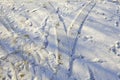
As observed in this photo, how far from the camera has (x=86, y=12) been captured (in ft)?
18.3

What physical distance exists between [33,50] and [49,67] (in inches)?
22.3

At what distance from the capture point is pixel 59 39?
15.7 ft

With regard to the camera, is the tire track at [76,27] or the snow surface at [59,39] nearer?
the snow surface at [59,39]

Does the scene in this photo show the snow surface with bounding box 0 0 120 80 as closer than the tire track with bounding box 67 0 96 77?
Yes

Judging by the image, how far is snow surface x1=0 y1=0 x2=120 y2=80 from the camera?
13.4ft

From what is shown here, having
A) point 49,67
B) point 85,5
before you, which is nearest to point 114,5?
point 85,5

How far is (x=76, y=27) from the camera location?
509cm

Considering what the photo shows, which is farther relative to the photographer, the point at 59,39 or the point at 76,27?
the point at 76,27

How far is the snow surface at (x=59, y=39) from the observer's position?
13.4 ft

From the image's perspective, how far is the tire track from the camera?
14.6 ft

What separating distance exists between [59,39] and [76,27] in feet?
1.73

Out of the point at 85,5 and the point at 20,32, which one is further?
the point at 85,5

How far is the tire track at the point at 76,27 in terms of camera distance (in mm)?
4461

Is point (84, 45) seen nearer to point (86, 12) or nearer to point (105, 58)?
point (105, 58)
